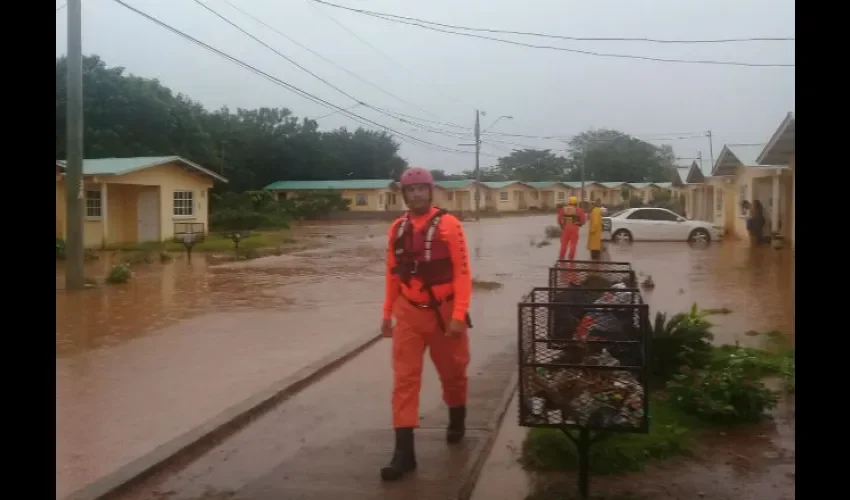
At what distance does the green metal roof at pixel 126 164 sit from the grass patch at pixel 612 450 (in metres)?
5.97

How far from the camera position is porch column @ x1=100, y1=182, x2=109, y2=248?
1480 centimetres

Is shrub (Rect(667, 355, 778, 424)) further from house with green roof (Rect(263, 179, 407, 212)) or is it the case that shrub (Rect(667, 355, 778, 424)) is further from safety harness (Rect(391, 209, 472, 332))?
house with green roof (Rect(263, 179, 407, 212))

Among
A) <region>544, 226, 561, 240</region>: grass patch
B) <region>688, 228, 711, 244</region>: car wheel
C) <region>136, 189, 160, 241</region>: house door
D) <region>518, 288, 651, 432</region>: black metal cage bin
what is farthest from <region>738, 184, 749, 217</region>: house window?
<region>136, 189, 160, 241</region>: house door

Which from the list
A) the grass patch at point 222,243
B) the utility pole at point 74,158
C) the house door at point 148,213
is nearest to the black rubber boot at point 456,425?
the utility pole at point 74,158

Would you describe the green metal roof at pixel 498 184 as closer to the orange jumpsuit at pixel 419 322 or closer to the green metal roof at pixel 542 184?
the green metal roof at pixel 542 184

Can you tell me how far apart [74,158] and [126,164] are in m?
1.03

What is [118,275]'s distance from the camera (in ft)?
51.2

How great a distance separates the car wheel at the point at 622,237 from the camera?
74.1 ft

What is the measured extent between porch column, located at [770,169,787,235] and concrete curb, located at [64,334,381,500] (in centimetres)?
458

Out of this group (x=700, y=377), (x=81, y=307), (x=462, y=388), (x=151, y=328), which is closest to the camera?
(x=462, y=388)

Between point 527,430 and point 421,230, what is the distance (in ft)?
5.43
